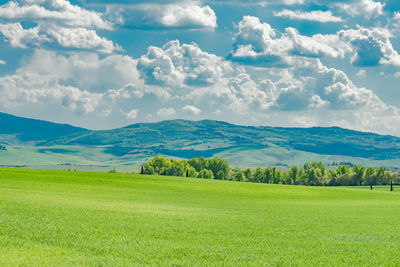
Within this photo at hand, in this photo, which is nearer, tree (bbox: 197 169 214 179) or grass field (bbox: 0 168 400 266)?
grass field (bbox: 0 168 400 266)

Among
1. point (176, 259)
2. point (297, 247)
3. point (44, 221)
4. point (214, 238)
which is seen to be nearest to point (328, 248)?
point (297, 247)

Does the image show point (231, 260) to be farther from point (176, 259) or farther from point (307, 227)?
point (307, 227)

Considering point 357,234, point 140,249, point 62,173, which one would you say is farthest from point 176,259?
point 62,173

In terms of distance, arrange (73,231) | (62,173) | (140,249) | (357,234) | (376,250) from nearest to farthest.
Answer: (140,249) → (376,250) → (73,231) → (357,234) → (62,173)

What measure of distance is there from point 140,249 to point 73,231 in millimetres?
4970

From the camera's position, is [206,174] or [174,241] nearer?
[174,241]

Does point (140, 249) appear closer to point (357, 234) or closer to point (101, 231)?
point (101, 231)

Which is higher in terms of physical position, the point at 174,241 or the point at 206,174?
the point at 174,241

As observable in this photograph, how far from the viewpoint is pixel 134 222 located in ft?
85.9

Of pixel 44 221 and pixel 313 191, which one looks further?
pixel 313 191

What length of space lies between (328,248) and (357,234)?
255 inches

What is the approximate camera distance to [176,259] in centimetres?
1655

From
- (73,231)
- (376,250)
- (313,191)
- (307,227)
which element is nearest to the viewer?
(376,250)

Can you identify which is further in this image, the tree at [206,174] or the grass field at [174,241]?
the tree at [206,174]
